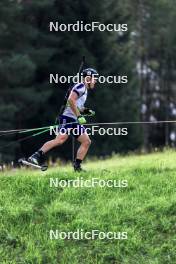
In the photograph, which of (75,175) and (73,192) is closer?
(73,192)

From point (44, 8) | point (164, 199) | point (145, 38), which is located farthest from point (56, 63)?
point (164, 199)

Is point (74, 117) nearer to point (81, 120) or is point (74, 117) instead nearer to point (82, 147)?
point (81, 120)

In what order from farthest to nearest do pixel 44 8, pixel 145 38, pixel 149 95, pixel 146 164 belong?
pixel 149 95 < pixel 145 38 < pixel 44 8 < pixel 146 164

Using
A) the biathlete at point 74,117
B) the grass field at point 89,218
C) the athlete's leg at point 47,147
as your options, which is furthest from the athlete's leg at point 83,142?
the grass field at point 89,218

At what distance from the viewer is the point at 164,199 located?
952cm

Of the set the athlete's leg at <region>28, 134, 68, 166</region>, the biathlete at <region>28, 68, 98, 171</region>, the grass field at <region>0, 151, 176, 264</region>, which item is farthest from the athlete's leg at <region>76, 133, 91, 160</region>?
the grass field at <region>0, 151, 176, 264</region>

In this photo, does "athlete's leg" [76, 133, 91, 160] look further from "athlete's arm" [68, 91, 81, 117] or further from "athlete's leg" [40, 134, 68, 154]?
"athlete's arm" [68, 91, 81, 117]

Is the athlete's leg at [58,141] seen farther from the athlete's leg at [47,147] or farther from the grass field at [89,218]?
the grass field at [89,218]

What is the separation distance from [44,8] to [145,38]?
1226 centimetres

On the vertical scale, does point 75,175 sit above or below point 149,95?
below

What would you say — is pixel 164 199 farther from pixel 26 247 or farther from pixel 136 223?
pixel 26 247

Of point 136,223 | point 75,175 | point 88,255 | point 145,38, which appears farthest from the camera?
point 145,38

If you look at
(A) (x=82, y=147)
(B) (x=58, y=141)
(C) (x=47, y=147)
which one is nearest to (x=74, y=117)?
(B) (x=58, y=141)

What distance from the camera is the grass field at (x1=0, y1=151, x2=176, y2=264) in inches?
330
